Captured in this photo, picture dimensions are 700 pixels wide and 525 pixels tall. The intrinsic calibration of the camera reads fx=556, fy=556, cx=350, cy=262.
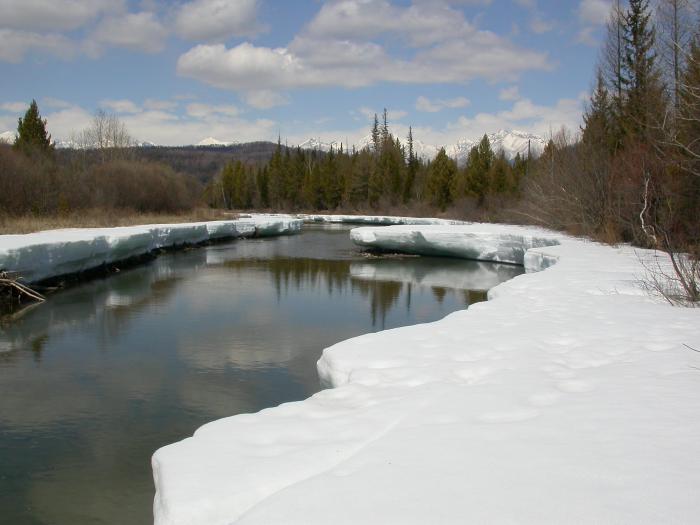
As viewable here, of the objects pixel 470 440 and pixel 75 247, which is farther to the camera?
pixel 75 247

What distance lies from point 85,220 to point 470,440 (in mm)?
18603

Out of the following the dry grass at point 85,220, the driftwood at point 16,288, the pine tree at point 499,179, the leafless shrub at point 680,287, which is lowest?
the driftwood at point 16,288

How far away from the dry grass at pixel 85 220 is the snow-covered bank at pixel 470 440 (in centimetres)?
1283

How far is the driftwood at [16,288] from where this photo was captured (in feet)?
30.3

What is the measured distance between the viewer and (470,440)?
8.23 ft

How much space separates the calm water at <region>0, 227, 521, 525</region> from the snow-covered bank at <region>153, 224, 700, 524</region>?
4.09 feet

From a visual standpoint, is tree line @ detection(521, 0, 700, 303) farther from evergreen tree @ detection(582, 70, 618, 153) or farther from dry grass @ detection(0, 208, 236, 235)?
dry grass @ detection(0, 208, 236, 235)

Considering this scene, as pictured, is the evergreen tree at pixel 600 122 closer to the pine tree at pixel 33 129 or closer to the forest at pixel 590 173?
the forest at pixel 590 173

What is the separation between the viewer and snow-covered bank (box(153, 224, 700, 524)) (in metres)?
1.94

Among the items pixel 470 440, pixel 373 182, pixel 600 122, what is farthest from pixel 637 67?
pixel 373 182

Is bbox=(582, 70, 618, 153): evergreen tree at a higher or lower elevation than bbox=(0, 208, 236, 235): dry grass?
higher

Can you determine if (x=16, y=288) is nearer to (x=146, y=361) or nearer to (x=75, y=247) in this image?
(x=75, y=247)

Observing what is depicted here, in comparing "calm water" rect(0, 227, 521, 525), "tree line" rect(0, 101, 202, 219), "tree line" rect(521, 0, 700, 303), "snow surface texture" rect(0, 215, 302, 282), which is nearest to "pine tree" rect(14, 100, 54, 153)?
"tree line" rect(0, 101, 202, 219)

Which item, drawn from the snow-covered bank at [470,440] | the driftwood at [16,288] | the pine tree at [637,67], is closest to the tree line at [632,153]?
the pine tree at [637,67]
